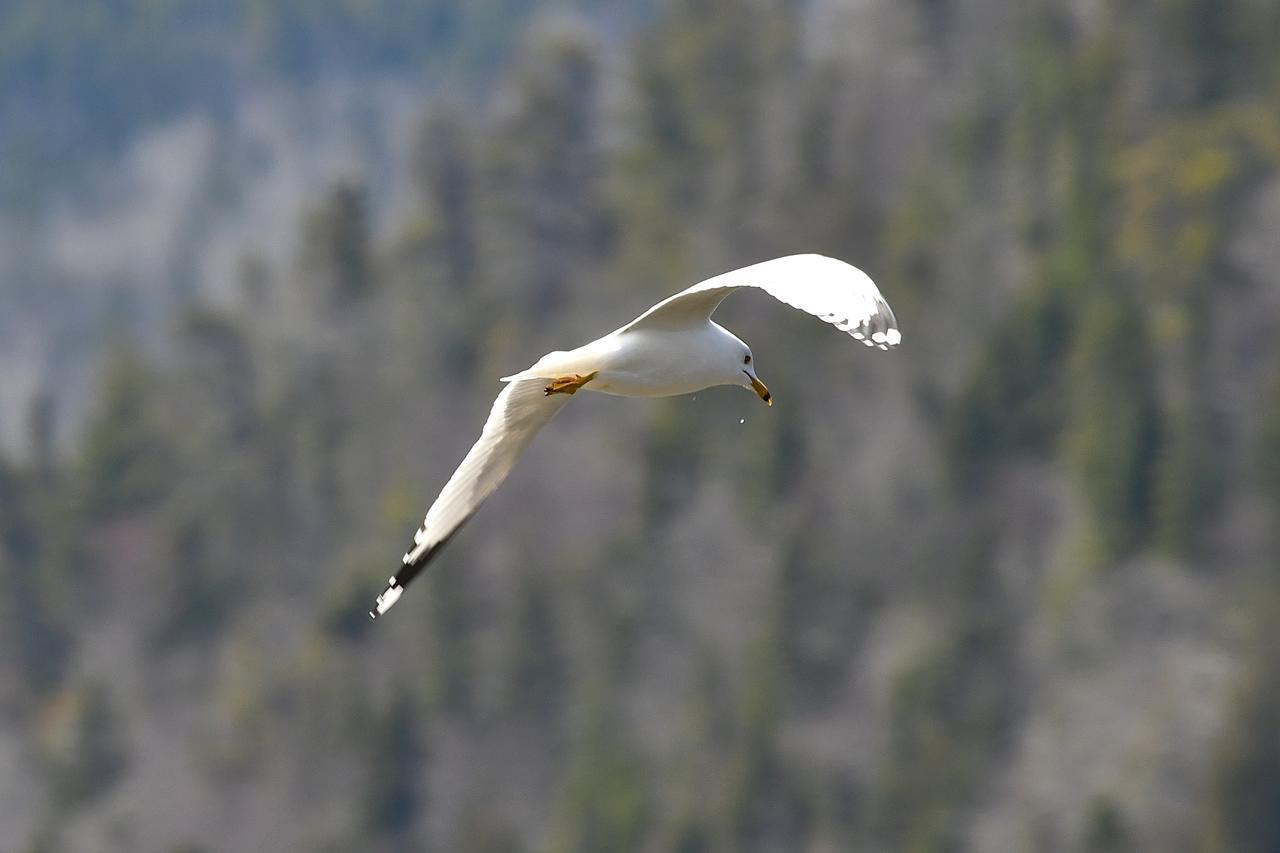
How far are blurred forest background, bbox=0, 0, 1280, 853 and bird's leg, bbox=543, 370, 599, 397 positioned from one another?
72.5 feet

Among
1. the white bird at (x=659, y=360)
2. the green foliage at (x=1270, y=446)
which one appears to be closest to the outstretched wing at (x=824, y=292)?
the white bird at (x=659, y=360)

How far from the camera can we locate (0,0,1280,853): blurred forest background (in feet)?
109

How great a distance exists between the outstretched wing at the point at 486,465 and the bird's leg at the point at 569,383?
0.65 ft

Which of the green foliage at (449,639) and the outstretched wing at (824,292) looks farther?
the green foliage at (449,639)

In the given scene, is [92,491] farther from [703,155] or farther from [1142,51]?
[1142,51]

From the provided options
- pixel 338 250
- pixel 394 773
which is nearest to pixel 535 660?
pixel 394 773

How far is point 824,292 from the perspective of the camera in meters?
7.88

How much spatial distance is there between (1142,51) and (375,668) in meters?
16.0

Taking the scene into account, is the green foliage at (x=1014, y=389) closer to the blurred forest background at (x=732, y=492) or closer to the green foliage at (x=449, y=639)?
the blurred forest background at (x=732, y=492)

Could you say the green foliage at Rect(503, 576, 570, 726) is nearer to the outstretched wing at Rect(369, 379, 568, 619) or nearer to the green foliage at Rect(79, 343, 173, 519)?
the green foliage at Rect(79, 343, 173, 519)

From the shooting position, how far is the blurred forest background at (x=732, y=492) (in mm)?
33281

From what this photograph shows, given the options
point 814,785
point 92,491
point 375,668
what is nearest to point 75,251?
point 92,491

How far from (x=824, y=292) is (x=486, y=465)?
87.5 inches

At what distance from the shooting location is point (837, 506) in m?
37.8
